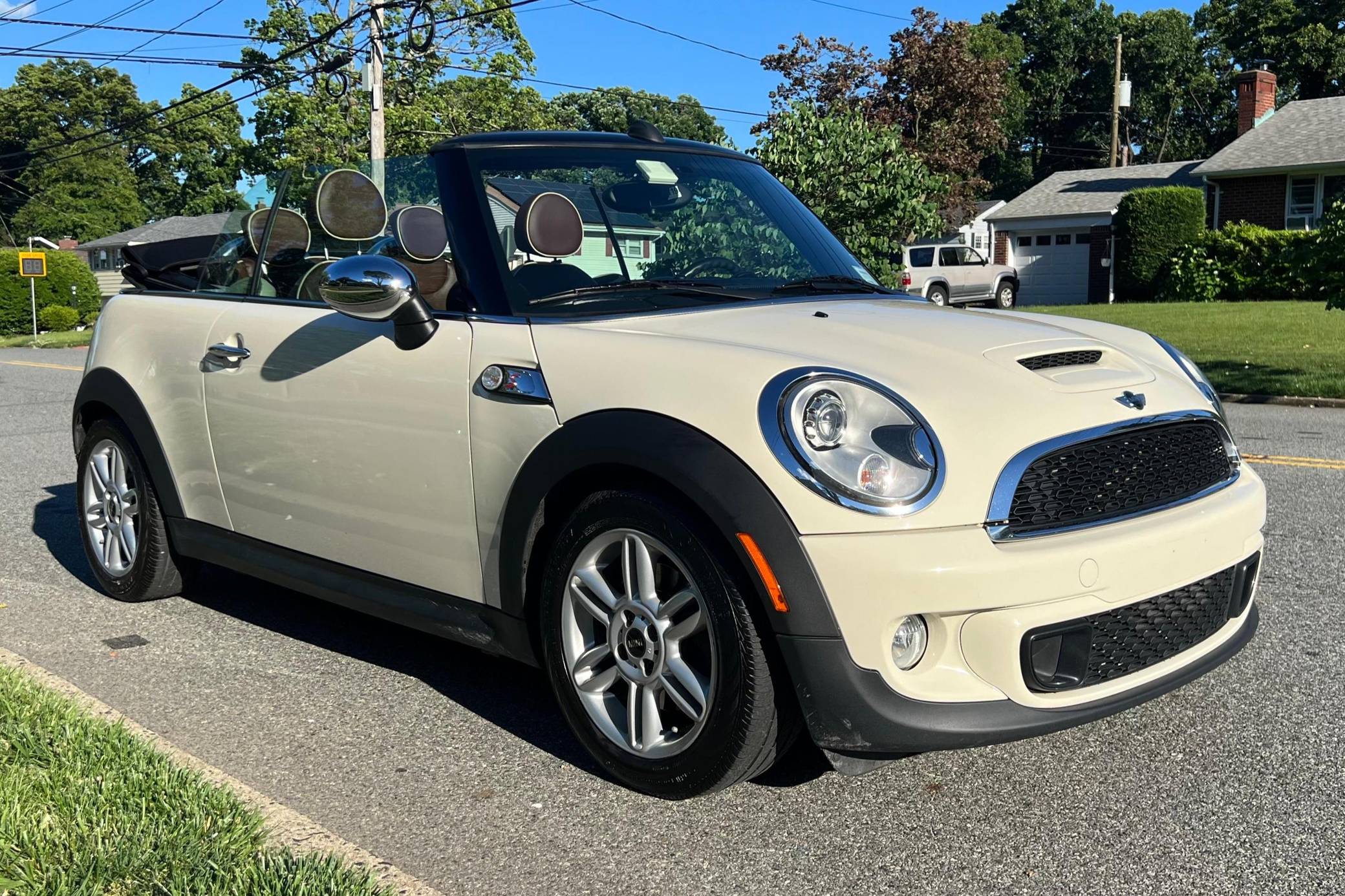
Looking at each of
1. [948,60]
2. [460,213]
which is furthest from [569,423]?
[948,60]

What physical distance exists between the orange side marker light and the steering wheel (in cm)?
129

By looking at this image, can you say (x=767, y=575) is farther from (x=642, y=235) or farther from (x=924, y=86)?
(x=924, y=86)

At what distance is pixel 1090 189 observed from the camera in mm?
40719

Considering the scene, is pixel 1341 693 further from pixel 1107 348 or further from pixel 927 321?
pixel 927 321

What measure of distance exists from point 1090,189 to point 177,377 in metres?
40.0

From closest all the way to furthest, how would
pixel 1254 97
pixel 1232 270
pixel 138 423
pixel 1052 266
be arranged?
pixel 138 423 < pixel 1232 270 < pixel 1254 97 < pixel 1052 266

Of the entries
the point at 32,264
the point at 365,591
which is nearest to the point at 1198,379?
the point at 365,591

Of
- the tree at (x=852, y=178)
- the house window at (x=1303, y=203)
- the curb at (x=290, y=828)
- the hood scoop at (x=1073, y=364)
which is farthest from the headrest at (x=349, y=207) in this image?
the house window at (x=1303, y=203)

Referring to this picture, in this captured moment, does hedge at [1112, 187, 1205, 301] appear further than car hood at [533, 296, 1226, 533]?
Yes

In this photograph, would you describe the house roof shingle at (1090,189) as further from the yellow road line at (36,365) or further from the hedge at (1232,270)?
the yellow road line at (36,365)

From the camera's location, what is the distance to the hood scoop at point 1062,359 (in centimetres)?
319

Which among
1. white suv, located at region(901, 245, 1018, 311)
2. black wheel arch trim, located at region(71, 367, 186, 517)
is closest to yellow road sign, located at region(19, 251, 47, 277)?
white suv, located at region(901, 245, 1018, 311)

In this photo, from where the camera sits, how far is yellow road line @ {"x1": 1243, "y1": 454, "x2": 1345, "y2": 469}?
799 cm

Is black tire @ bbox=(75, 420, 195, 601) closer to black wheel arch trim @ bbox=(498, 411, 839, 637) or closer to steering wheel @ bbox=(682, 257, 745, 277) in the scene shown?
black wheel arch trim @ bbox=(498, 411, 839, 637)
